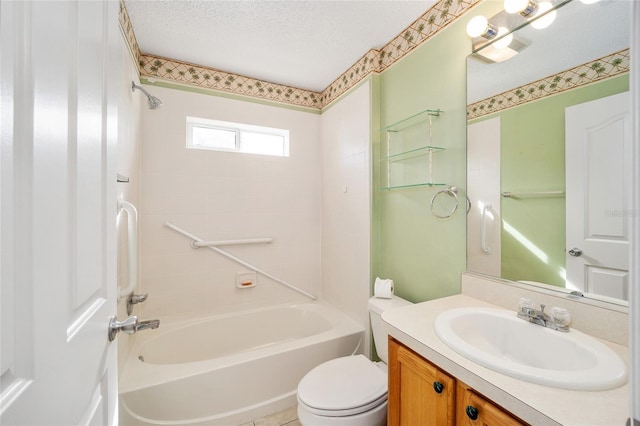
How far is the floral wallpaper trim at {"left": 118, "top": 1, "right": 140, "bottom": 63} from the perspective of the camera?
1.47 meters

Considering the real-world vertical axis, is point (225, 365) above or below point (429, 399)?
below

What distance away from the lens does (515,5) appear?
1110 millimetres

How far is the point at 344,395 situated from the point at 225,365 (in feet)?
2.47

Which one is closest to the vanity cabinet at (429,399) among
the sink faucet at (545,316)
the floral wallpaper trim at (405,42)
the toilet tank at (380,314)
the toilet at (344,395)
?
the toilet at (344,395)

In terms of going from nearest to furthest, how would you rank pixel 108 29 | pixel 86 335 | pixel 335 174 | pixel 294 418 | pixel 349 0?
pixel 86 335, pixel 108 29, pixel 349 0, pixel 294 418, pixel 335 174

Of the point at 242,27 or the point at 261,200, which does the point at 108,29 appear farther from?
the point at 261,200

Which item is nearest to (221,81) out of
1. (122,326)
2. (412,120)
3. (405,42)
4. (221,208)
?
(221,208)

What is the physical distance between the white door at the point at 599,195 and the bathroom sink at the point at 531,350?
0.72 feet

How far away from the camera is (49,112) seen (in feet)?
1.32

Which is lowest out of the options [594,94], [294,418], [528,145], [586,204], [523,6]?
[294,418]

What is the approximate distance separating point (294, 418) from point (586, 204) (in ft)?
6.23

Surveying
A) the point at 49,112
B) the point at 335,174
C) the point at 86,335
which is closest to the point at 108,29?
the point at 49,112

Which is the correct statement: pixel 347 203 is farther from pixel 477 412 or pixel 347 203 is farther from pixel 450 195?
pixel 477 412

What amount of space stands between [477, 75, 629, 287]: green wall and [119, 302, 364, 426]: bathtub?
1.26 metres
